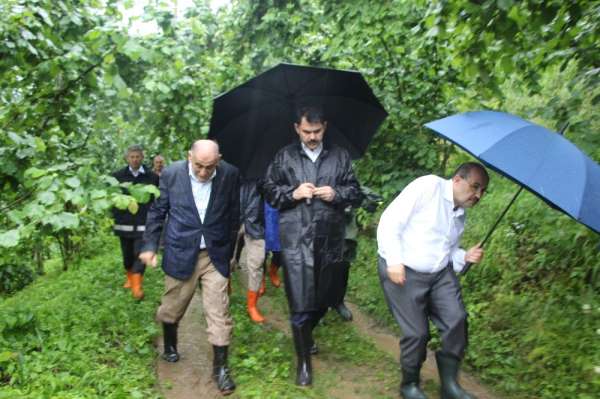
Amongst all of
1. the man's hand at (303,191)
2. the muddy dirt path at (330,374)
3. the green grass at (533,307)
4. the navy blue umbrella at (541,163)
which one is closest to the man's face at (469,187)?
the navy blue umbrella at (541,163)

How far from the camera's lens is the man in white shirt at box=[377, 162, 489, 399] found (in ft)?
12.1

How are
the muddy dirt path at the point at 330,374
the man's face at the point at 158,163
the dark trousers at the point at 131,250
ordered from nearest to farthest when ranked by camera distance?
the muddy dirt path at the point at 330,374 → the dark trousers at the point at 131,250 → the man's face at the point at 158,163

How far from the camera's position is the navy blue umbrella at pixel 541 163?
3.07 metres

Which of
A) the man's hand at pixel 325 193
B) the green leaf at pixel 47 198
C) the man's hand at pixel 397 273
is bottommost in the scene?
the man's hand at pixel 397 273

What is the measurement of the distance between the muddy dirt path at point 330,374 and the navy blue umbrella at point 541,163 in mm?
1938

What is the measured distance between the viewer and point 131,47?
3.54m

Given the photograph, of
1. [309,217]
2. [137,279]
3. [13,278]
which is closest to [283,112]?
[309,217]

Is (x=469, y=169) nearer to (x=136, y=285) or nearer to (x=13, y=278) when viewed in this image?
(x=136, y=285)

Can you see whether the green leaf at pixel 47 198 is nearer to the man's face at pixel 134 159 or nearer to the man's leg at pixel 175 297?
the man's leg at pixel 175 297

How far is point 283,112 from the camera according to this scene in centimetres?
480

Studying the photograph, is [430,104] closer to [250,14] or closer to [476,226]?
[476,226]

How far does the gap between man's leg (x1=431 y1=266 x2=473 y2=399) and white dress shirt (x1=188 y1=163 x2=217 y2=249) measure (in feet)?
6.08

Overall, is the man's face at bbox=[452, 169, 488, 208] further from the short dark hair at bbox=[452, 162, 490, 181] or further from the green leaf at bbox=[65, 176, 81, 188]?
the green leaf at bbox=[65, 176, 81, 188]

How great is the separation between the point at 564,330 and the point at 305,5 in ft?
16.6
